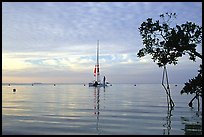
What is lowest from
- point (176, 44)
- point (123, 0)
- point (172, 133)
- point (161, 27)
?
point (172, 133)

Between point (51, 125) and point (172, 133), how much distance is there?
10.8 metres

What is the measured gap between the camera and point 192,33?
2994cm

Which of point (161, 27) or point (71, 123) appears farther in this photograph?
point (161, 27)

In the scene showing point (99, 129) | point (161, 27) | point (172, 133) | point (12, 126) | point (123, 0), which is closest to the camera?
point (123, 0)

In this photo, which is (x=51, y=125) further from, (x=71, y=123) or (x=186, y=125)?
(x=186, y=125)

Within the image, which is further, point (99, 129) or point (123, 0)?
point (99, 129)

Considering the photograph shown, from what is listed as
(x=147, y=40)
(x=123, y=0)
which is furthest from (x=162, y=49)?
(x=123, y=0)

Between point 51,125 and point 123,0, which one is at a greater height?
point 123,0

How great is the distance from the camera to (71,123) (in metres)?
26.9

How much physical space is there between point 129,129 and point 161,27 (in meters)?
16.2

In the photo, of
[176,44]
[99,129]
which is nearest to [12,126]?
[99,129]

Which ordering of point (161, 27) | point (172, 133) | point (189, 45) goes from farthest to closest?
1. point (161, 27)
2. point (189, 45)
3. point (172, 133)

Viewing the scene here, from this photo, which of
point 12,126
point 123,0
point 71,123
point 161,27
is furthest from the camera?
point 161,27

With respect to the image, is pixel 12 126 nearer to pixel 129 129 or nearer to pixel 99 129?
pixel 99 129
